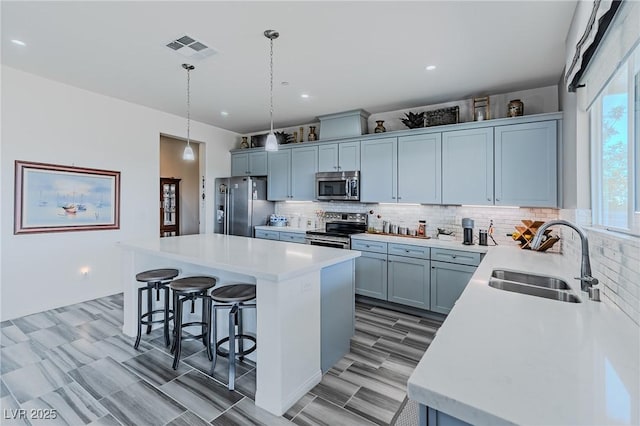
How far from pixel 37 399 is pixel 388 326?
3004 millimetres

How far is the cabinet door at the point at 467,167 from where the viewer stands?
350 centimetres

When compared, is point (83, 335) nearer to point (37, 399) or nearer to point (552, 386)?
point (37, 399)

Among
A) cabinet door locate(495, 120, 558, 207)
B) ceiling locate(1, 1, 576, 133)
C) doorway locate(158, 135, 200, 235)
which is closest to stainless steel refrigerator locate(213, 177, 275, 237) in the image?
ceiling locate(1, 1, 576, 133)

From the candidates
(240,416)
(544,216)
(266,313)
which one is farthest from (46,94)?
(544,216)

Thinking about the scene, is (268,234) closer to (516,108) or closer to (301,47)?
(301,47)

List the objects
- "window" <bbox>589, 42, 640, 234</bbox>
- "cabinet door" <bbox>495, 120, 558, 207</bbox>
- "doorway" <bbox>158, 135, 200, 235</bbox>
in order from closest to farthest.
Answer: "window" <bbox>589, 42, 640, 234</bbox> → "cabinet door" <bbox>495, 120, 558, 207</bbox> → "doorway" <bbox>158, 135, 200, 235</bbox>

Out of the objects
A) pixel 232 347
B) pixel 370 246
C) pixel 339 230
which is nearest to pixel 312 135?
pixel 339 230

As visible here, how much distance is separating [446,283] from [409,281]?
432 millimetres

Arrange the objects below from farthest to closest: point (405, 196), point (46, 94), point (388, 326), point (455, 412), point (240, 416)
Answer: point (405, 196), point (46, 94), point (388, 326), point (240, 416), point (455, 412)

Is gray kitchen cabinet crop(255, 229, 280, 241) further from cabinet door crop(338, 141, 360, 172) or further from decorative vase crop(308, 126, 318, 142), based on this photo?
decorative vase crop(308, 126, 318, 142)

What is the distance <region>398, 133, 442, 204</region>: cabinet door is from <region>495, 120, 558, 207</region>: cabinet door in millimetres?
665

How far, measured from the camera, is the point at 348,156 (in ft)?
14.9

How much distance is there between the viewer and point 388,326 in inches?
132

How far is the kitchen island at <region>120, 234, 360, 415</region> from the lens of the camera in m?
1.93
